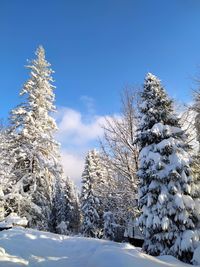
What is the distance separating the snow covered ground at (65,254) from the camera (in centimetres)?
930

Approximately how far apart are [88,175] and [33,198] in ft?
66.2

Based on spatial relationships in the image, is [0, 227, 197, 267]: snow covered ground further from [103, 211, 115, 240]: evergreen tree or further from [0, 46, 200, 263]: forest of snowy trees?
[103, 211, 115, 240]: evergreen tree

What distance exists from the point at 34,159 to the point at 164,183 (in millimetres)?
11281

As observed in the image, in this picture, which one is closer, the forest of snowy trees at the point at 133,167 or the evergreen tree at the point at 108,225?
the forest of snowy trees at the point at 133,167

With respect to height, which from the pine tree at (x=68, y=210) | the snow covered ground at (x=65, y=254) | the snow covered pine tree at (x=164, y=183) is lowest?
the snow covered ground at (x=65, y=254)

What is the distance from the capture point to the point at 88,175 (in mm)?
42156

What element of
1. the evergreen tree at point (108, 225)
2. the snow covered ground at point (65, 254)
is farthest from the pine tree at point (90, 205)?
the snow covered ground at point (65, 254)

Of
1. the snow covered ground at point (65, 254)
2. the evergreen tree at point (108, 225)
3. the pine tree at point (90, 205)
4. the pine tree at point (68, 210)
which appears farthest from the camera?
the pine tree at point (68, 210)

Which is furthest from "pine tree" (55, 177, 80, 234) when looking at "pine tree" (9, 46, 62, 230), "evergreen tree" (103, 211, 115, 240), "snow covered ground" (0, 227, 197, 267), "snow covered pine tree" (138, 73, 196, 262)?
"snow covered ground" (0, 227, 197, 267)

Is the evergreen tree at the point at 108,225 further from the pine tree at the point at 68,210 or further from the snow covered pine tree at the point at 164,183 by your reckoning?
the snow covered pine tree at the point at 164,183

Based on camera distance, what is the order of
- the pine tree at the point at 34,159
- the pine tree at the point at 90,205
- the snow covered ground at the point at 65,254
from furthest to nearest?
the pine tree at the point at 90,205 < the pine tree at the point at 34,159 < the snow covered ground at the point at 65,254

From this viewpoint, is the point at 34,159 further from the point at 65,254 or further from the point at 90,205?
the point at 90,205

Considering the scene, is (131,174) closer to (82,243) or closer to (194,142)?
(194,142)

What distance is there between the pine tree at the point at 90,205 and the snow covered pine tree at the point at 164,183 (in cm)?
2492
